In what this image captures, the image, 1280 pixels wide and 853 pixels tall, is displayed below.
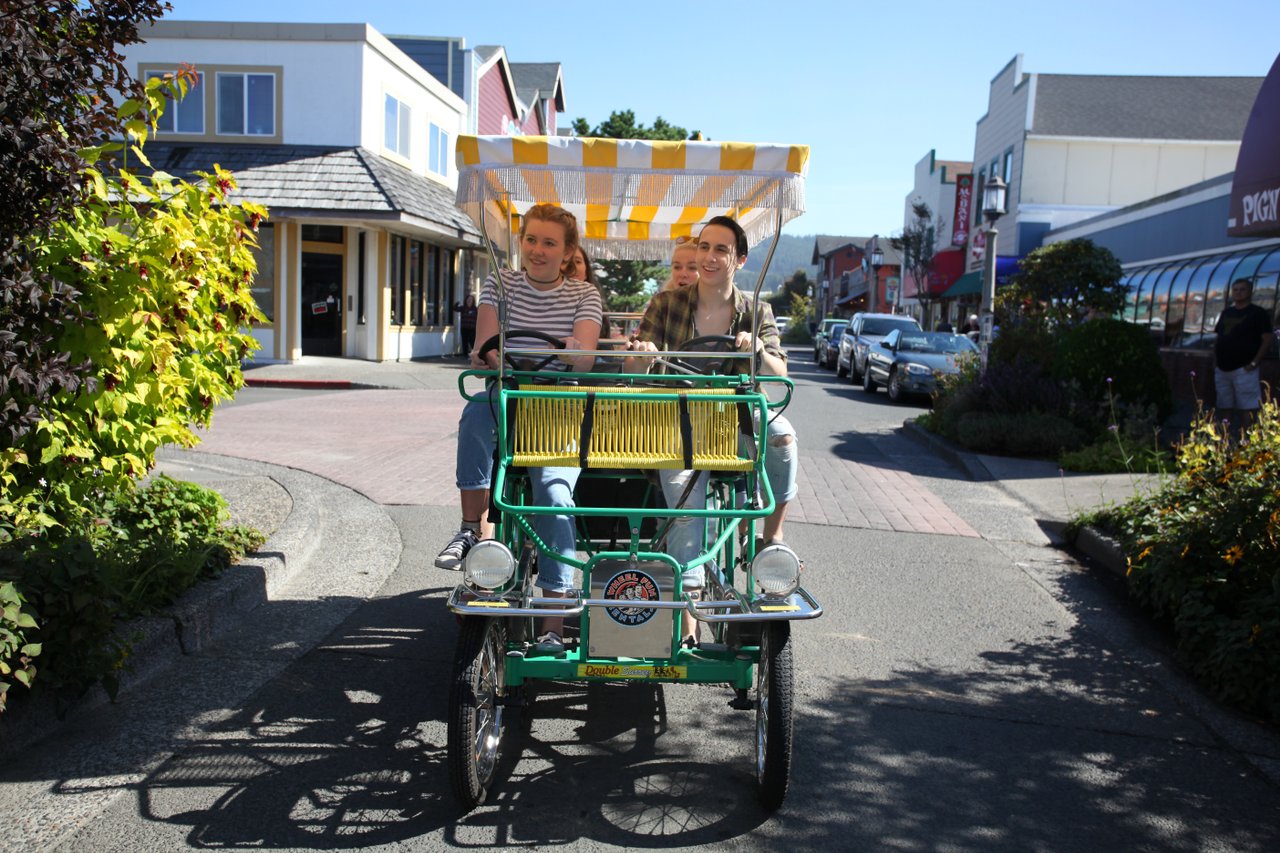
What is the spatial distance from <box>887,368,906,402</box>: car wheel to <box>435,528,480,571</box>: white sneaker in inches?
649

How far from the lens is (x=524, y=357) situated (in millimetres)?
4793

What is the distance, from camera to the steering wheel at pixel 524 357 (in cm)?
471

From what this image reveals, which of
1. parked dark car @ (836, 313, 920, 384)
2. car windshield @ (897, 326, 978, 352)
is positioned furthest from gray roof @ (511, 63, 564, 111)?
car windshield @ (897, 326, 978, 352)

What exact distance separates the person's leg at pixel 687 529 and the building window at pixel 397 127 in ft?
73.0

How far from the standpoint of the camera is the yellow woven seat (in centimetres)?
409

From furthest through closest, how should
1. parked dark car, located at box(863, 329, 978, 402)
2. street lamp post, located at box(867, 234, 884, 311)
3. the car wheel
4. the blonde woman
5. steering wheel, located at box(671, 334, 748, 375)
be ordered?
street lamp post, located at box(867, 234, 884, 311)
the car wheel
parked dark car, located at box(863, 329, 978, 402)
the blonde woman
steering wheel, located at box(671, 334, 748, 375)

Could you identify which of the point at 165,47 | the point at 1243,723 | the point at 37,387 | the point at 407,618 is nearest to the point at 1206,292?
the point at 1243,723

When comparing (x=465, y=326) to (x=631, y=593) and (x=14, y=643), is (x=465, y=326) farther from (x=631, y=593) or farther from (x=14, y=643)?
(x=631, y=593)

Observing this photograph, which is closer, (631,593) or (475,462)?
(631,593)

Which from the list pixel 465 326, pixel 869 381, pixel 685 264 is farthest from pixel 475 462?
pixel 465 326

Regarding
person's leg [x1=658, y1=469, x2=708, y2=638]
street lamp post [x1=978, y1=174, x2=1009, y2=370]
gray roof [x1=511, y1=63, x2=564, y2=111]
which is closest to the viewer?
person's leg [x1=658, y1=469, x2=708, y2=638]

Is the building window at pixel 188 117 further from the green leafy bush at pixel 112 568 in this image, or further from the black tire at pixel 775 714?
the black tire at pixel 775 714

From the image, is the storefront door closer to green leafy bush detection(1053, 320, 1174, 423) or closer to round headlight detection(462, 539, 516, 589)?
green leafy bush detection(1053, 320, 1174, 423)

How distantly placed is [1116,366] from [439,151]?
67.0 feet
